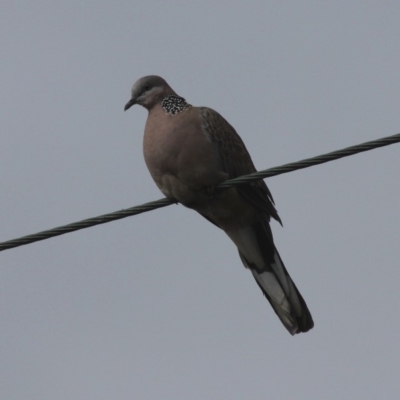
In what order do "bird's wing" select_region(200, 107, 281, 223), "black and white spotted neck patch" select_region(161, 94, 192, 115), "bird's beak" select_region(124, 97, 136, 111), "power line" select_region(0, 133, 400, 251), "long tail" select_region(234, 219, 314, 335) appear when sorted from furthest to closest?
"bird's beak" select_region(124, 97, 136, 111)
"long tail" select_region(234, 219, 314, 335)
"black and white spotted neck patch" select_region(161, 94, 192, 115)
"bird's wing" select_region(200, 107, 281, 223)
"power line" select_region(0, 133, 400, 251)

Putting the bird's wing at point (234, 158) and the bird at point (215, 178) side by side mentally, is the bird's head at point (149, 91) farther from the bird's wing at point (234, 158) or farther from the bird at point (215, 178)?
the bird's wing at point (234, 158)

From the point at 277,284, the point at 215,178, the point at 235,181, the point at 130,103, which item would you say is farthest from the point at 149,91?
the point at 235,181

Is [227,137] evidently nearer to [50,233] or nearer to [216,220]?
[216,220]

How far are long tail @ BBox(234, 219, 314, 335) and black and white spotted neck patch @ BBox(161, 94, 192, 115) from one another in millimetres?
827

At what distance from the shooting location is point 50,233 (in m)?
5.32

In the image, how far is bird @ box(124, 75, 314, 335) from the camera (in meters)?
6.36

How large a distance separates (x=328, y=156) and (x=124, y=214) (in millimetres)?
1010

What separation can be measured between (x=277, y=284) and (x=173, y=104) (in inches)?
47.3

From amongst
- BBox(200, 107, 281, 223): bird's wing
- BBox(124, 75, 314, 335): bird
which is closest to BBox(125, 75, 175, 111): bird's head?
BBox(124, 75, 314, 335): bird

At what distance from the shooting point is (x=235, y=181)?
5.54 metres

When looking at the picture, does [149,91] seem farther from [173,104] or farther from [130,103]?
[173,104]

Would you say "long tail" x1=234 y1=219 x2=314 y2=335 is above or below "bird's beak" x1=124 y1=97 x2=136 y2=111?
below

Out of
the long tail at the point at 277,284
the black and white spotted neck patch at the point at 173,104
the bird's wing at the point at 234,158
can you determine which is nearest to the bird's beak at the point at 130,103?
the black and white spotted neck patch at the point at 173,104

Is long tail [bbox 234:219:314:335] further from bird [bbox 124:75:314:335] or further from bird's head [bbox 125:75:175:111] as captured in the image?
bird's head [bbox 125:75:175:111]
